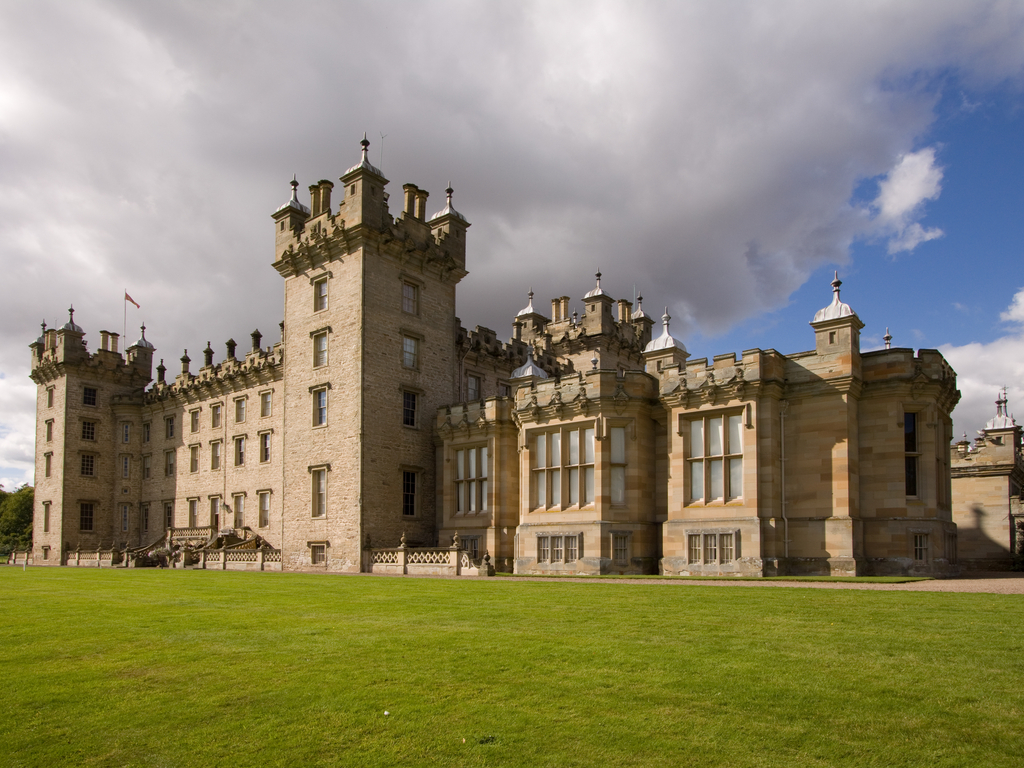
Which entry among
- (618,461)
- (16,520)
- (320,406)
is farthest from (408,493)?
(16,520)

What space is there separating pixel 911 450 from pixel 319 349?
24.8 metres

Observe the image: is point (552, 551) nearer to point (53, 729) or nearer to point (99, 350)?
point (53, 729)

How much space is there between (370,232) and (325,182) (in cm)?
463

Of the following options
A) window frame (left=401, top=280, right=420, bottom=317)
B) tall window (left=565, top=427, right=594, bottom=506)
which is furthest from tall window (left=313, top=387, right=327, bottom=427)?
tall window (left=565, top=427, right=594, bottom=506)

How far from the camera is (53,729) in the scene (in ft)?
22.3

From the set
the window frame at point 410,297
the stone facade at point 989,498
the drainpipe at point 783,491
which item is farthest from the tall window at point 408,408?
the stone facade at point 989,498

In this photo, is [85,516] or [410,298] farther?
[85,516]

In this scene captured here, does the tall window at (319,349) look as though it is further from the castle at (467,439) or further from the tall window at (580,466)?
the tall window at (580,466)

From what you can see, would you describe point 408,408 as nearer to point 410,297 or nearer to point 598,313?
point 410,297

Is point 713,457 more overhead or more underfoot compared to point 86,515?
more overhead

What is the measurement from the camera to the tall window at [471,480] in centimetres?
3419

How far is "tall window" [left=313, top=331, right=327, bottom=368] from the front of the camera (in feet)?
121

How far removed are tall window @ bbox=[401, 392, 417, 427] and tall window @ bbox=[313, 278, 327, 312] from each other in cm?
566

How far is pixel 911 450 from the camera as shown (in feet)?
86.8
